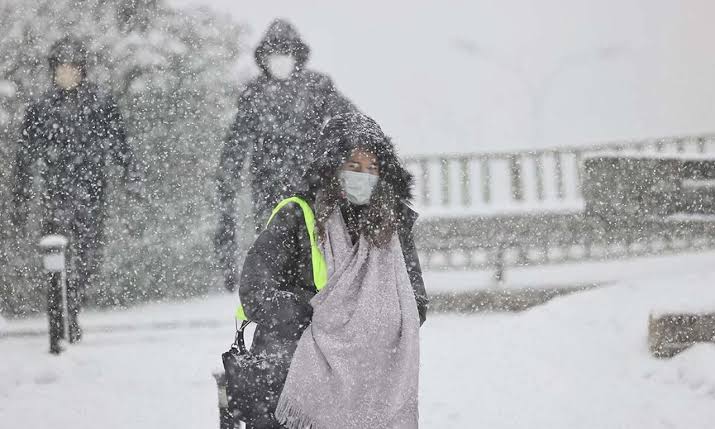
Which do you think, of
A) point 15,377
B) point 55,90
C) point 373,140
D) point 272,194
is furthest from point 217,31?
point 373,140

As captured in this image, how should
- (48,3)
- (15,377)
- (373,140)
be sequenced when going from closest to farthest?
(373,140) → (15,377) → (48,3)

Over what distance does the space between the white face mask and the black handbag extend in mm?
2983

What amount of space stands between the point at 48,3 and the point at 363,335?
6578mm

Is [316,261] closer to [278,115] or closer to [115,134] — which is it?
[278,115]

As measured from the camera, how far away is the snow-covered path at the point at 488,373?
4.47 meters

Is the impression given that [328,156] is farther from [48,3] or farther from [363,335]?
[48,3]

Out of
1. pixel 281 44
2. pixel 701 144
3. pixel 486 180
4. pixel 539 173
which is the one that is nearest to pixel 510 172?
pixel 486 180

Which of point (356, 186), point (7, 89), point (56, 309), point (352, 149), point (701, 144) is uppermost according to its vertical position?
point (7, 89)

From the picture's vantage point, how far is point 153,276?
8.30 meters

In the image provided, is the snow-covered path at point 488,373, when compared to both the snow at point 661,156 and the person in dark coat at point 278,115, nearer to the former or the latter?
the person in dark coat at point 278,115

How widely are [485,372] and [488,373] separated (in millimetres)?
31

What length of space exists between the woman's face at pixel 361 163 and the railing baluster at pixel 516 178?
723 cm

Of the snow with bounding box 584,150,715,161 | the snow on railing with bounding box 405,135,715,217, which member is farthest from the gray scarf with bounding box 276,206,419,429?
the snow on railing with bounding box 405,135,715,217

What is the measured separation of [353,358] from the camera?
2607 mm
